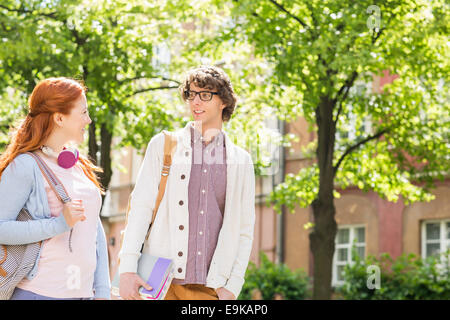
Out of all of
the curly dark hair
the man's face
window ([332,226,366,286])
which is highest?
window ([332,226,366,286])

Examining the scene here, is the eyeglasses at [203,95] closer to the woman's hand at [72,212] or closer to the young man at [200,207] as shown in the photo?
the young man at [200,207]

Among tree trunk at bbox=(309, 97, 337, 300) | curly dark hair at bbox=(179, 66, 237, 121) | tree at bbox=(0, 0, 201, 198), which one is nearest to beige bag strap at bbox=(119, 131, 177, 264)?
curly dark hair at bbox=(179, 66, 237, 121)

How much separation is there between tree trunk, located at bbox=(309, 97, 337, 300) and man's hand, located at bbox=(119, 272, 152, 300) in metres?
11.0

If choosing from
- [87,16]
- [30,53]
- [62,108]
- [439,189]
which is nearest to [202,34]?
[87,16]

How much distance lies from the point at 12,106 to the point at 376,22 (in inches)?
349

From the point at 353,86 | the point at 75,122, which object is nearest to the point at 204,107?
the point at 75,122

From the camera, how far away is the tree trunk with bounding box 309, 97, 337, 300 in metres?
15.3

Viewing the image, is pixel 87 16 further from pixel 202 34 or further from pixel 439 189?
pixel 439 189

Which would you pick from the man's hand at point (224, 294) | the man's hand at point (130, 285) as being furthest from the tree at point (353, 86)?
the man's hand at point (130, 285)

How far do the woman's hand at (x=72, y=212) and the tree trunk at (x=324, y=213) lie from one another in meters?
11.3

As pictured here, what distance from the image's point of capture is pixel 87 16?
15172 mm

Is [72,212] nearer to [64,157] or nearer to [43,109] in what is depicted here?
[64,157]

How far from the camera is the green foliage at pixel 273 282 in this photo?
69.9 ft

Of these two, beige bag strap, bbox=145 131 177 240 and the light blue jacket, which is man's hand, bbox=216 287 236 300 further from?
the light blue jacket
